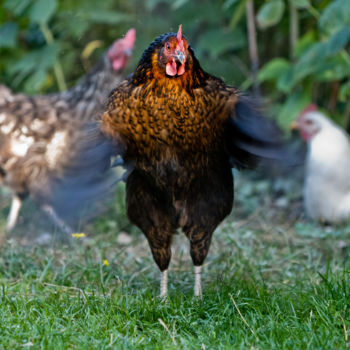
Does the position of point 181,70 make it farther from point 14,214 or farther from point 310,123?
point 310,123

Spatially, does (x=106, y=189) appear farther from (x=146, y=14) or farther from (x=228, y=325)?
(x=146, y=14)

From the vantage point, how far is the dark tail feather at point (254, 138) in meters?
2.62

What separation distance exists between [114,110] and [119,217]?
2091 mm

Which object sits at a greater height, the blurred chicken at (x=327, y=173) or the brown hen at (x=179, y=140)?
the brown hen at (x=179, y=140)

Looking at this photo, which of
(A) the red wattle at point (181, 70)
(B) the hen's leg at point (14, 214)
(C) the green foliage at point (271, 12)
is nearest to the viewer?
(A) the red wattle at point (181, 70)

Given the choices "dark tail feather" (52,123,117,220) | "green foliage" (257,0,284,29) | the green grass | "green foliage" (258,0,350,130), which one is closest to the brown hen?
"dark tail feather" (52,123,117,220)

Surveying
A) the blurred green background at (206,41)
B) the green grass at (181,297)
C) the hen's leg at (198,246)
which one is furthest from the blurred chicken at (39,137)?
the hen's leg at (198,246)

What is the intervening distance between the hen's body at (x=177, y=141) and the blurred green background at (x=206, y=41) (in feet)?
6.50

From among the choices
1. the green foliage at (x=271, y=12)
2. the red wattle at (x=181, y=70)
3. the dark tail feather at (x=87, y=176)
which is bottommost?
the dark tail feather at (x=87, y=176)

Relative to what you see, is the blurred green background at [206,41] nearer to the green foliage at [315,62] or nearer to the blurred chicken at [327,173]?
the green foliage at [315,62]

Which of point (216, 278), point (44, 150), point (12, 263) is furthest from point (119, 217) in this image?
point (216, 278)

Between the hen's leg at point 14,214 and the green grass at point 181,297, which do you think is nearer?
the green grass at point 181,297

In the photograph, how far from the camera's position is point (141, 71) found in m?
2.50

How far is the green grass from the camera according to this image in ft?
7.20
